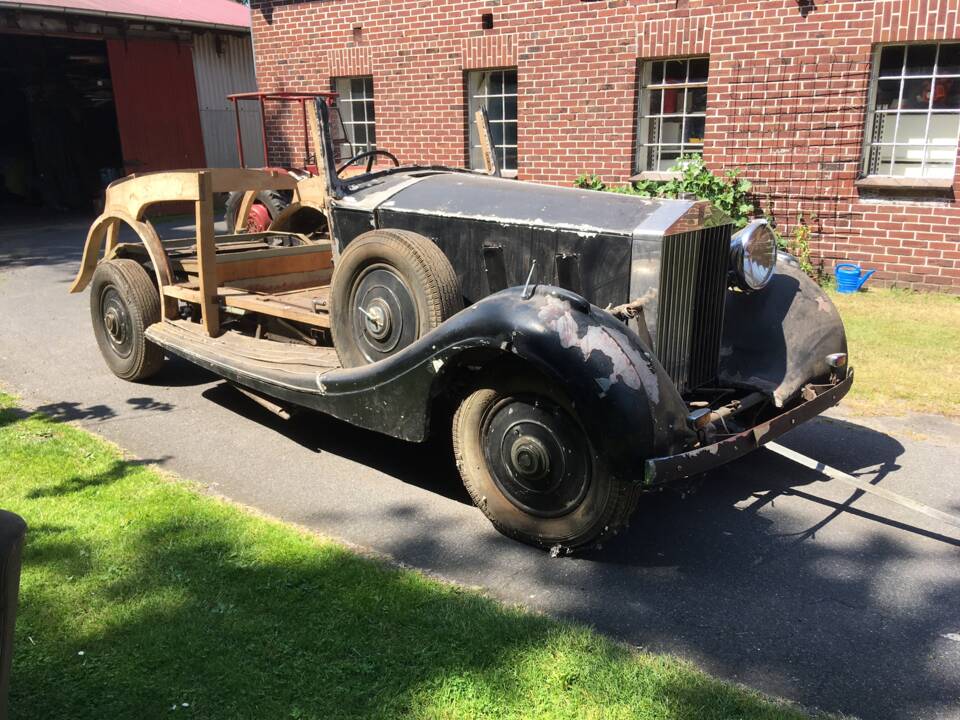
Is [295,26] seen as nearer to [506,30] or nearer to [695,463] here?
[506,30]

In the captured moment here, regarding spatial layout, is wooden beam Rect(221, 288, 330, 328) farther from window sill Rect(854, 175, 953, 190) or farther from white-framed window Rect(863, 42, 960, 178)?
white-framed window Rect(863, 42, 960, 178)

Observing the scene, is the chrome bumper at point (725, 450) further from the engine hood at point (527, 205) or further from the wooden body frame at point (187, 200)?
the wooden body frame at point (187, 200)

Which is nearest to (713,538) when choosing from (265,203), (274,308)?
(274,308)

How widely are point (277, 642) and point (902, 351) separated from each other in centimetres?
533

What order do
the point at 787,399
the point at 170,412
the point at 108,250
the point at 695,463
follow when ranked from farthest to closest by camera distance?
the point at 108,250
the point at 170,412
the point at 787,399
the point at 695,463

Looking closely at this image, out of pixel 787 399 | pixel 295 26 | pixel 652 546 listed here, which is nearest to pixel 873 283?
pixel 787 399

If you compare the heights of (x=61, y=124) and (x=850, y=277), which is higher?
(x=61, y=124)

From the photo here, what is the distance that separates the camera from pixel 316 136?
15.2ft


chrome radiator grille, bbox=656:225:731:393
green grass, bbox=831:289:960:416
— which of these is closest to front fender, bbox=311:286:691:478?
chrome radiator grille, bbox=656:225:731:393

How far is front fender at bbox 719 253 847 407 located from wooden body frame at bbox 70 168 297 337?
310cm

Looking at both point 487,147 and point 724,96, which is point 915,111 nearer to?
point 724,96

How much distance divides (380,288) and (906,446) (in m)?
3.09

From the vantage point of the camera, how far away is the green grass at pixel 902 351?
5168 millimetres

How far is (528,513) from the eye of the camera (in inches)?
133
